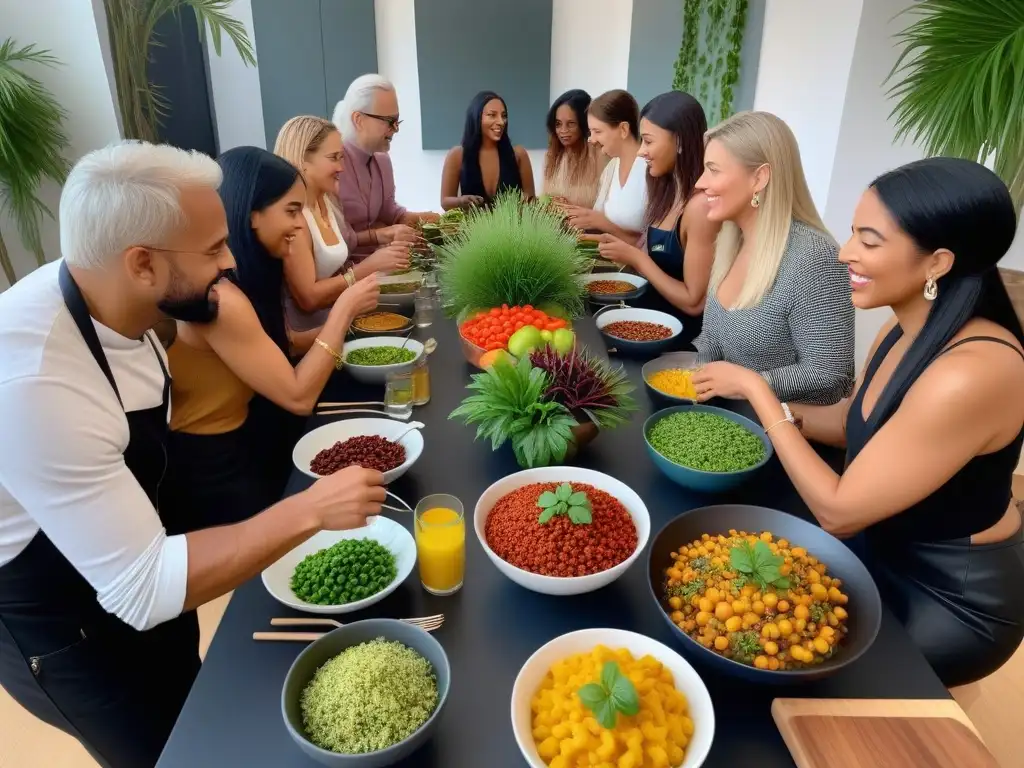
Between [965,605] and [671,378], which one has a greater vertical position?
[671,378]

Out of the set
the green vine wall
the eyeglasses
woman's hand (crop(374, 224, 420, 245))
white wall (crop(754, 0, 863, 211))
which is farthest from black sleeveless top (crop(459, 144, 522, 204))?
white wall (crop(754, 0, 863, 211))

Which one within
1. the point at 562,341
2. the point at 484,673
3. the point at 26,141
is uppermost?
the point at 26,141

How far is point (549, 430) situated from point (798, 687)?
0.70 meters

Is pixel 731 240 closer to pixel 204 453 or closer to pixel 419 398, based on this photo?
pixel 419 398

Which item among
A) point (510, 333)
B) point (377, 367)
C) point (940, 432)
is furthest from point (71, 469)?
point (940, 432)

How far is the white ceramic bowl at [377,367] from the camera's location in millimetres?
1882

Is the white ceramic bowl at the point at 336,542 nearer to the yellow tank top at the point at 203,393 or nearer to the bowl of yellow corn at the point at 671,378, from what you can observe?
the yellow tank top at the point at 203,393

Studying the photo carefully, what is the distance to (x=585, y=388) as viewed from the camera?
1.56m

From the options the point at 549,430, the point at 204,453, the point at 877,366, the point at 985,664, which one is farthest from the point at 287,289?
the point at 985,664

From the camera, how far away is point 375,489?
48.4 inches

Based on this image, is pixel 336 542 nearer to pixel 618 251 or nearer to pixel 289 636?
pixel 289 636

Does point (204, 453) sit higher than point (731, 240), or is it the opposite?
point (731, 240)

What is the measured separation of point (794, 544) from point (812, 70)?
145 inches

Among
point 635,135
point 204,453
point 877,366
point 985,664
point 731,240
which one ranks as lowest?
point 985,664
